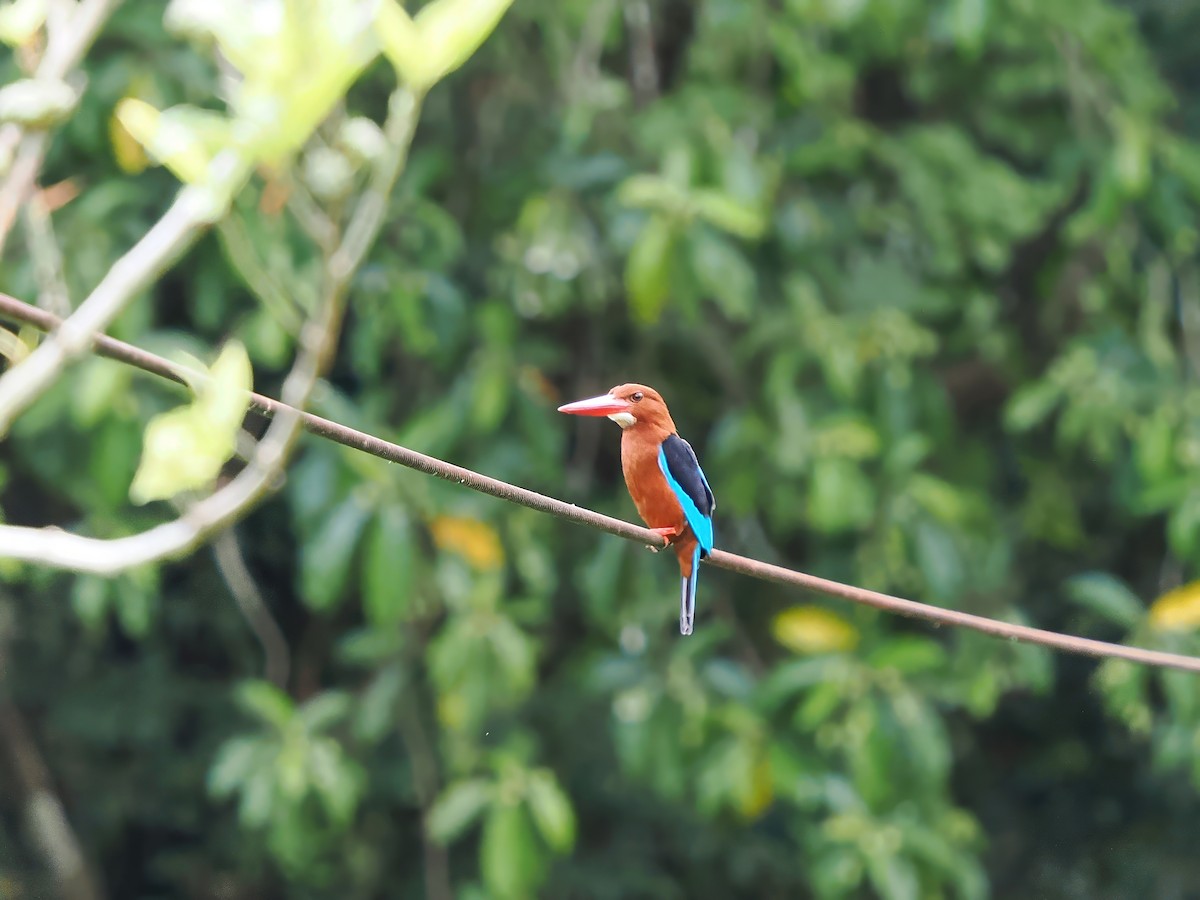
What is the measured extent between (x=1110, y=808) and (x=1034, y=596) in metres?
0.92

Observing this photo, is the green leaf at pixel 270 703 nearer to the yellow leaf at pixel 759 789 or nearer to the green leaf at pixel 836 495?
the yellow leaf at pixel 759 789

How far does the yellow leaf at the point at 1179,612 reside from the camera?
326 cm

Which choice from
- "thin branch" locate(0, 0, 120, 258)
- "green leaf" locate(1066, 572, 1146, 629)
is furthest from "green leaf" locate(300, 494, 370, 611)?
"thin branch" locate(0, 0, 120, 258)

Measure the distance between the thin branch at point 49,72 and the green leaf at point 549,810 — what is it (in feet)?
8.51

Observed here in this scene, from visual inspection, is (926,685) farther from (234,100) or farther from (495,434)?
(234,100)

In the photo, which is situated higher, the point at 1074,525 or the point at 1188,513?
the point at 1188,513

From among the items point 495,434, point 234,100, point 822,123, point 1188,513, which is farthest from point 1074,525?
point 234,100

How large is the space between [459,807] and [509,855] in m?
0.17

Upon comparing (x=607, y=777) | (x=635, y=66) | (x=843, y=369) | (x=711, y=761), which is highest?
(x=635, y=66)

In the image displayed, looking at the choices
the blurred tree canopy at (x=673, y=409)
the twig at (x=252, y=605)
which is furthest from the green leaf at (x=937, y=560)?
the twig at (x=252, y=605)

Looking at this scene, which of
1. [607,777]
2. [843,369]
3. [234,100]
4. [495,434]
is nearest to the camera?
[234,100]

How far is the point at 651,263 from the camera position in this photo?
311cm

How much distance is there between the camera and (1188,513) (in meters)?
3.30

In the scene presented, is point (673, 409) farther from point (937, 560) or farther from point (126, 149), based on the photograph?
point (126, 149)
